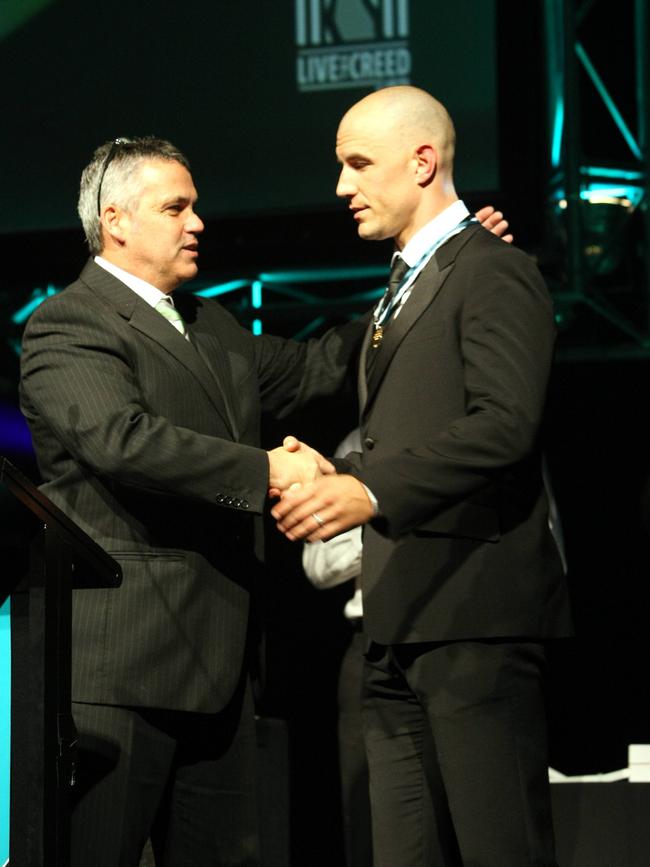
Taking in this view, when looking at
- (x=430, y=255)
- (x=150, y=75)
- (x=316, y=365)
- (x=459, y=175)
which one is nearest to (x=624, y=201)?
(x=459, y=175)

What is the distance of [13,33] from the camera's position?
462cm

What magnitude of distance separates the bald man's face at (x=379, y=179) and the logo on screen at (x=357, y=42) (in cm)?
210

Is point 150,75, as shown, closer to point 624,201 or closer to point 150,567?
point 624,201

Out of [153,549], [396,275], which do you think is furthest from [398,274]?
[153,549]

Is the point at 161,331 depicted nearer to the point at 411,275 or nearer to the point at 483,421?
the point at 411,275

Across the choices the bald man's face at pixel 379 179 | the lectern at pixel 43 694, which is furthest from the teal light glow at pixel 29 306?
the lectern at pixel 43 694

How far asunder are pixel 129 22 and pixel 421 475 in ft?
10.1

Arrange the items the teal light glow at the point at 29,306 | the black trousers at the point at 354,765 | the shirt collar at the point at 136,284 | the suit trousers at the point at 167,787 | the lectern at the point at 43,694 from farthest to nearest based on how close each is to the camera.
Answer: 1. the teal light glow at the point at 29,306
2. the black trousers at the point at 354,765
3. the shirt collar at the point at 136,284
4. the suit trousers at the point at 167,787
5. the lectern at the point at 43,694

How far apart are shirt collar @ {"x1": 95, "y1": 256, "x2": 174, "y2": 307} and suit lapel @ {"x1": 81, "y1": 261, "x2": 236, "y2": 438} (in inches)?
1.6

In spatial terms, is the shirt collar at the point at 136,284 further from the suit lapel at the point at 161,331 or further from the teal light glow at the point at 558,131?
the teal light glow at the point at 558,131

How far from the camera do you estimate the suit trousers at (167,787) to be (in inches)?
83.8

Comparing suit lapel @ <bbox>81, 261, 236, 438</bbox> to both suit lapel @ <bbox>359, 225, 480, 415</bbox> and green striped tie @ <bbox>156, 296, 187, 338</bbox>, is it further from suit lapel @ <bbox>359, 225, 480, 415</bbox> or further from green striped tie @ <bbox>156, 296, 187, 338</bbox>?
suit lapel @ <bbox>359, 225, 480, 415</bbox>

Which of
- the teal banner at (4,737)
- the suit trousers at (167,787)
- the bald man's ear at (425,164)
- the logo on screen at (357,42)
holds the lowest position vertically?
the suit trousers at (167,787)

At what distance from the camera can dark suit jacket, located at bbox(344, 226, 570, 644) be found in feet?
6.50
